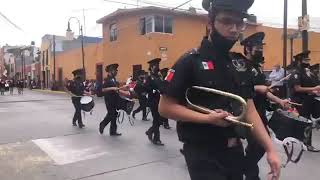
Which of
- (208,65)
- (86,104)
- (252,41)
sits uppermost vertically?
(252,41)

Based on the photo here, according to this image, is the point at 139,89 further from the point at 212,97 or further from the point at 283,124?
the point at 212,97

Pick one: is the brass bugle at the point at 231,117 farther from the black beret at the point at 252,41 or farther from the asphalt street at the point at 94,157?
the asphalt street at the point at 94,157

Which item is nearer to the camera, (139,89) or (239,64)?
(239,64)

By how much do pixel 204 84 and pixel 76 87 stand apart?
11343 mm

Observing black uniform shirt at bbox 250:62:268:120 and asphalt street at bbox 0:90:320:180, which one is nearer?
black uniform shirt at bbox 250:62:268:120

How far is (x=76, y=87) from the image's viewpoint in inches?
549

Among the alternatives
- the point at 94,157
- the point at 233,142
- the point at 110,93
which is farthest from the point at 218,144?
the point at 110,93

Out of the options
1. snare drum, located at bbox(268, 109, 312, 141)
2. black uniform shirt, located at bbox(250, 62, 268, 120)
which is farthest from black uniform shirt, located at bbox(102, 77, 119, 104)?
black uniform shirt, located at bbox(250, 62, 268, 120)

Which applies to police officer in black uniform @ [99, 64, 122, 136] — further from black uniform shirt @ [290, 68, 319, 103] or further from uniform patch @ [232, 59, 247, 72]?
uniform patch @ [232, 59, 247, 72]

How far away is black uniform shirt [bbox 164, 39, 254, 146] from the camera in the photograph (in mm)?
2893

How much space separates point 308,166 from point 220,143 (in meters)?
5.11

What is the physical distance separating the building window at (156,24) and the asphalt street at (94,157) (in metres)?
20.3

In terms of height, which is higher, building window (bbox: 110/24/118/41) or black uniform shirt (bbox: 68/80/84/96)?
building window (bbox: 110/24/118/41)

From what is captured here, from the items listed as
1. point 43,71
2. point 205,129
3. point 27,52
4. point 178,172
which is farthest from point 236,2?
point 27,52
